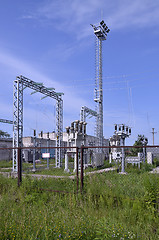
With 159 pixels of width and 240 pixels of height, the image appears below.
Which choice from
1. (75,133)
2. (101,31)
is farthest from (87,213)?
(101,31)

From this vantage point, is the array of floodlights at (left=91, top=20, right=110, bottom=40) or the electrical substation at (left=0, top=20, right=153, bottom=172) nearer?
the electrical substation at (left=0, top=20, right=153, bottom=172)

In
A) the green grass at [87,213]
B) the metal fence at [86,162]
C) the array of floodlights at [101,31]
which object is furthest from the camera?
the array of floodlights at [101,31]

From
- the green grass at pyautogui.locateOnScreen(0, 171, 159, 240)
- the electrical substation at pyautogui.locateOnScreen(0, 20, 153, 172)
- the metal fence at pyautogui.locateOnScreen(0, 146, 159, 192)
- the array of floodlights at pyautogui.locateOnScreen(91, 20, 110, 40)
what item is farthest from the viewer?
the array of floodlights at pyautogui.locateOnScreen(91, 20, 110, 40)

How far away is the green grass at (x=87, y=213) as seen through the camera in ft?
12.9

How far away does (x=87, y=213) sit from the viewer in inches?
207

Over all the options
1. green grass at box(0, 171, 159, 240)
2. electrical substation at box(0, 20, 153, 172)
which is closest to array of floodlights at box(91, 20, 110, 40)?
electrical substation at box(0, 20, 153, 172)

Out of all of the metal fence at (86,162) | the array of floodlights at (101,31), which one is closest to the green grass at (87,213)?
the metal fence at (86,162)

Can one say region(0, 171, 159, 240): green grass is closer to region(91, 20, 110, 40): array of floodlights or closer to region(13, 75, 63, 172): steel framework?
region(13, 75, 63, 172): steel framework

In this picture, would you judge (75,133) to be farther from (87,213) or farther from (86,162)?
(87,213)

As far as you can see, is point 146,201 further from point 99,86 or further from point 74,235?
point 99,86

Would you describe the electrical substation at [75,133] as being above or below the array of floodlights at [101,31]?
below

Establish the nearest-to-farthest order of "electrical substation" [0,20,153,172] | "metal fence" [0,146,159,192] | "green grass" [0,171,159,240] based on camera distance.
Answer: "green grass" [0,171,159,240] → "metal fence" [0,146,159,192] → "electrical substation" [0,20,153,172]

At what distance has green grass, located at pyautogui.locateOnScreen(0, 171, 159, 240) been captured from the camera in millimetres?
3939

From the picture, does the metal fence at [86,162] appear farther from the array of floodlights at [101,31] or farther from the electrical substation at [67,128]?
the array of floodlights at [101,31]
